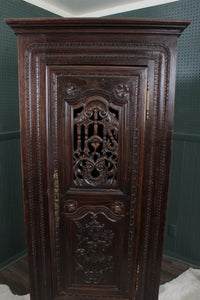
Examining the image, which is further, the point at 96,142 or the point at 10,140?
the point at 10,140

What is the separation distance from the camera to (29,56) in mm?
1374

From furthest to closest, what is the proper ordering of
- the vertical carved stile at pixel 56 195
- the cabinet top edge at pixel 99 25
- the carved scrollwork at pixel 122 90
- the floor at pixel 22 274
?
1. the floor at pixel 22 274
2. the vertical carved stile at pixel 56 195
3. the carved scrollwork at pixel 122 90
4. the cabinet top edge at pixel 99 25

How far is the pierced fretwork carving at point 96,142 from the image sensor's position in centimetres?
142

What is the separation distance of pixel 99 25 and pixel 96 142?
0.70 metres

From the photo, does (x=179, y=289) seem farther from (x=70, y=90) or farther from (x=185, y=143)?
(x=70, y=90)

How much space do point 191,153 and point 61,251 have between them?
1576 millimetres

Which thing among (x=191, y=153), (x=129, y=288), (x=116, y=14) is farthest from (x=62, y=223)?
(x=116, y=14)

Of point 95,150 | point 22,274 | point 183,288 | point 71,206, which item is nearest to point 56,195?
point 71,206

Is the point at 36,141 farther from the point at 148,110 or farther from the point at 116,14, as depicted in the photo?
the point at 116,14

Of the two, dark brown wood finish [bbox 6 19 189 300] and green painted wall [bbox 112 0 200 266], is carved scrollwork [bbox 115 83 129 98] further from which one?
green painted wall [bbox 112 0 200 266]

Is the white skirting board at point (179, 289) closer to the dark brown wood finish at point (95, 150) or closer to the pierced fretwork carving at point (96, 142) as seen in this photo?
the dark brown wood finish at point (95, 150)

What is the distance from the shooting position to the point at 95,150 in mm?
1475

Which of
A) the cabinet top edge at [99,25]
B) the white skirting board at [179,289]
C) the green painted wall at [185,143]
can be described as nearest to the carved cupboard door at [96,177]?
the cabinet top edge at [99,25]

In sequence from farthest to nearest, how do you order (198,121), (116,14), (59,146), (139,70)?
(116,14) < (198,121) < (59,146) < (139,70)
